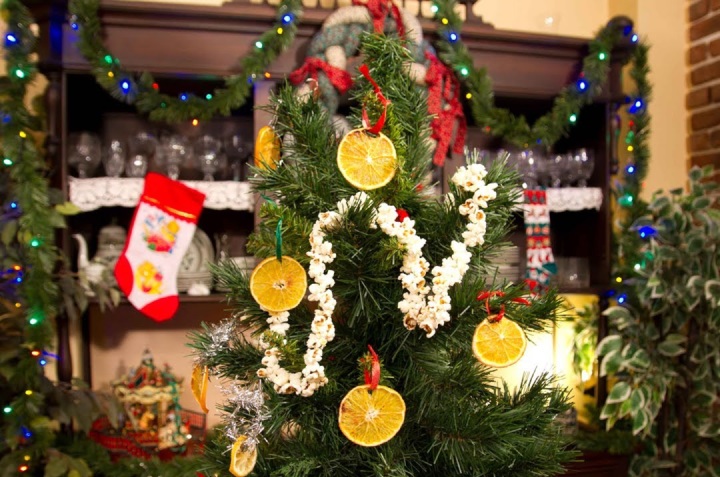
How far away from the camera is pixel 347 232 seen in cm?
81

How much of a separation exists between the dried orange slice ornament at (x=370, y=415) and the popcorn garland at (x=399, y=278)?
0.05 meters

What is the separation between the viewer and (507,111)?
2.02 metres

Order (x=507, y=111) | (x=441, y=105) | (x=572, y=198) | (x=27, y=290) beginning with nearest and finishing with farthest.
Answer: (x=27, y=290) → (x=441, y=105) → (x=507, y=111) → (x=572, y=198)

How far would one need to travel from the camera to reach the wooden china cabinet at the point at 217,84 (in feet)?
5.87

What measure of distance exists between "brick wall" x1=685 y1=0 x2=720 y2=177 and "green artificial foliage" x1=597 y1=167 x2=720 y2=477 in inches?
15.6

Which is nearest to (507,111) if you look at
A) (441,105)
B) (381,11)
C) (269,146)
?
(441,105)

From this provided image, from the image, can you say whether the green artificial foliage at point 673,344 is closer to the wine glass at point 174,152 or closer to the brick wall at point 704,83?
the brick wall at point 704,83

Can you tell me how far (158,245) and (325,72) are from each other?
71 centimetres

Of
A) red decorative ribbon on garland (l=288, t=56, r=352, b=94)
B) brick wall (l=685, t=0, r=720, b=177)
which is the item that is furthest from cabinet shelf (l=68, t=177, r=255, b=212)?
brick wall (l=685, t=0, r=720, b=177)

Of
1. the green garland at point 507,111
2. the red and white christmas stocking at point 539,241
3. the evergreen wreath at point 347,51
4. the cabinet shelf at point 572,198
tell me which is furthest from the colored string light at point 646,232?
the evergreen wreath at point 347,51

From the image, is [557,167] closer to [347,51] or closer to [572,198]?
[572,198]

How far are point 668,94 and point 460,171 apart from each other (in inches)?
78.5

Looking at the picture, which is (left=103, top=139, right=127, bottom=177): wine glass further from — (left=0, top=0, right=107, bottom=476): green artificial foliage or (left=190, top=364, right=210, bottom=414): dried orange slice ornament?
(left=190, top=364, right=210, bottom=414): dried orange slice ornament

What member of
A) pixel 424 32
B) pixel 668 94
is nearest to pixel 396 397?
pixel 424 32
